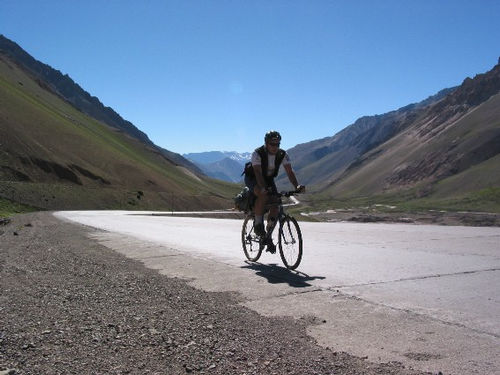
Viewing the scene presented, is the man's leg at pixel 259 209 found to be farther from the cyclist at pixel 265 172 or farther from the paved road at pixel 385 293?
the paved road at pixel 385 293

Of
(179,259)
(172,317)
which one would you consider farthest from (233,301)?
(179,259)

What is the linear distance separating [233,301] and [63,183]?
8542 cm

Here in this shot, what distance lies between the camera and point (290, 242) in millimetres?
8000

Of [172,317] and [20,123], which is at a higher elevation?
[20,123]

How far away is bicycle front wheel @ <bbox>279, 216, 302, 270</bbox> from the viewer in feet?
25.6

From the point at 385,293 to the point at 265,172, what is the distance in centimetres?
322

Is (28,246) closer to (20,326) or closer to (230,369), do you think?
(20,326)

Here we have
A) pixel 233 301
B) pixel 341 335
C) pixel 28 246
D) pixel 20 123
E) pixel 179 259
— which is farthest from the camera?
pixel 20 123

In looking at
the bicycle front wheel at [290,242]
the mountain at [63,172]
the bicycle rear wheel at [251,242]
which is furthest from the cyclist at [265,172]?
the mountain at [63,172]

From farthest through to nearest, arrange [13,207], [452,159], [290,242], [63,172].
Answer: [452,159] < [63,172] < [13,207] < [290,242]

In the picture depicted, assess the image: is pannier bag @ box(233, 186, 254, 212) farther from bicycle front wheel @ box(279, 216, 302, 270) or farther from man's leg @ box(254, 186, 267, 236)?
bicycle front wheel @ box(279, 216, 302, 270)

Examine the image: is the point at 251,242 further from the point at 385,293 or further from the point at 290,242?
the point at 385,293

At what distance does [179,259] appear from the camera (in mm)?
9547

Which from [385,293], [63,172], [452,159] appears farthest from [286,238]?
[452,159]
